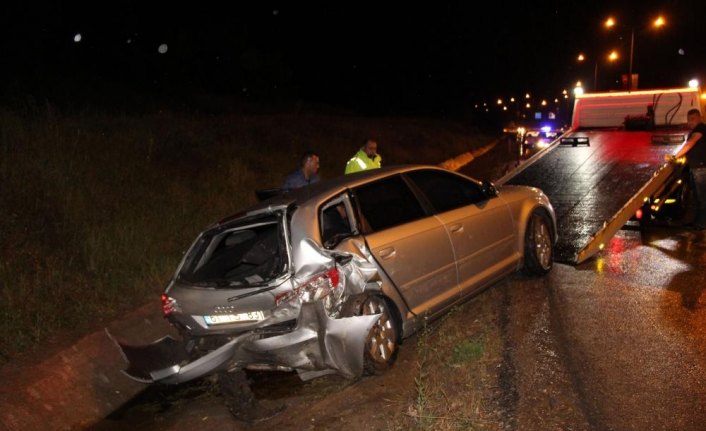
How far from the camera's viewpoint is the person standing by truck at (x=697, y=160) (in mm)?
8367

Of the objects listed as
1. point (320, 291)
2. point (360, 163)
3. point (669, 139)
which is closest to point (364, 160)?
point (360, 163)

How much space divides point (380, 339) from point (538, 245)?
2.83m

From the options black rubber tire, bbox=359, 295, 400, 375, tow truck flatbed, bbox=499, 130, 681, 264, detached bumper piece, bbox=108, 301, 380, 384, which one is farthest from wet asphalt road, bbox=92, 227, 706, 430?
tow truck flatbed, bbox=499, 130, 681, 264

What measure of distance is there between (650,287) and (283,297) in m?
4.16

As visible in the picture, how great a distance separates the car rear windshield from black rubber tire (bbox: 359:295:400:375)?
80 centimetres

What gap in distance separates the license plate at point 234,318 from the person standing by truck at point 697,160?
678 cm

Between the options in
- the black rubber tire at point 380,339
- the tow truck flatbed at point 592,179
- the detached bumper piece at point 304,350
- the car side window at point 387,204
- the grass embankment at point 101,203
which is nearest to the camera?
the detached bumper piece at point 304,350

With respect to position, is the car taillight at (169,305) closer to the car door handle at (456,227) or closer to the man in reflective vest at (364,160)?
the car door handle at (456,227)

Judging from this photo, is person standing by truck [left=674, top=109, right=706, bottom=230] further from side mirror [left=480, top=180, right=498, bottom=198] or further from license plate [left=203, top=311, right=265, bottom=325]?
license plate [left=203, top=311, right=265, bottom=325]

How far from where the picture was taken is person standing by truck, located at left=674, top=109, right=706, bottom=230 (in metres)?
→ 8.37

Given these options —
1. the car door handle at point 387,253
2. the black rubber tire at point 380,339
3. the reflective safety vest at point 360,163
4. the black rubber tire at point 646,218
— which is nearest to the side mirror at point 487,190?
the car door handle at point 387,253

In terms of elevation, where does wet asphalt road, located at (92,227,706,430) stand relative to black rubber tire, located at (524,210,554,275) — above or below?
below

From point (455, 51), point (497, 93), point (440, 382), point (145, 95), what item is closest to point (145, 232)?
point (440, 382)

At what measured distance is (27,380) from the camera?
4770 mm
